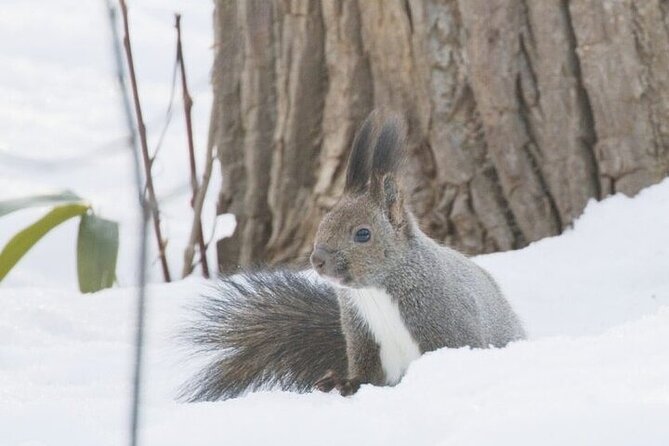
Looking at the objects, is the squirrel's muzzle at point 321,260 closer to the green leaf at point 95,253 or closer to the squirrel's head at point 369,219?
the squirrel's head at point 369,219

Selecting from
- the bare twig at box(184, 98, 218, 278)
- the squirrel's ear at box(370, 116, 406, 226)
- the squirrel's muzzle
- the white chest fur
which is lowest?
the bare twig at box(184, 98, 218, 278)

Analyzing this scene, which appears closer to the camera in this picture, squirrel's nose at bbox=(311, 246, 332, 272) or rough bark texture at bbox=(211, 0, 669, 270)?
squirrel's nose at bbox=(311, 246, 332, 272)

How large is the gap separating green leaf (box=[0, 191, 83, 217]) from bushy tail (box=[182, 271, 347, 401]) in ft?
3.11

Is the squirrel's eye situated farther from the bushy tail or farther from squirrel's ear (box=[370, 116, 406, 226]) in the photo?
the bushy tail

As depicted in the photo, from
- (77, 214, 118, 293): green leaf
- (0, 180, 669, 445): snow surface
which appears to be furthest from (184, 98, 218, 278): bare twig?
(0, 180, 669, 445): snow surface

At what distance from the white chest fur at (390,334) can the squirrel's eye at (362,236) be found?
0.11 meters

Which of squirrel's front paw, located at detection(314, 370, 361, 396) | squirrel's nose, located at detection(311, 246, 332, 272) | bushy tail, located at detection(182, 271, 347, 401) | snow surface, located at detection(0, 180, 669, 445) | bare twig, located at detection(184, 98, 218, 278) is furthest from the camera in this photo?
bare twig, located at detection(184, 98, 218, 278)

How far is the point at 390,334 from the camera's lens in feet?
9.89

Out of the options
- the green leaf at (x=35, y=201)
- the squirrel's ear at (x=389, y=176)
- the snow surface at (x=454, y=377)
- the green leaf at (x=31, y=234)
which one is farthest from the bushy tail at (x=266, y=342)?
the green leaf at (x=31, y=234)

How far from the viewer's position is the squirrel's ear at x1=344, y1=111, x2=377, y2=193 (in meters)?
2.95

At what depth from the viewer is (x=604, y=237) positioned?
414 cm

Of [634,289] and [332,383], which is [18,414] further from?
[634,289]

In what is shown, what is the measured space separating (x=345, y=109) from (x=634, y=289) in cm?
115

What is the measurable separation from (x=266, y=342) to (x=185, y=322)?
43cm
